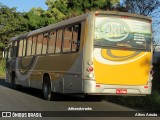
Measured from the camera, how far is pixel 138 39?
14531 millimetres

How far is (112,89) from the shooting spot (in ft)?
46.1

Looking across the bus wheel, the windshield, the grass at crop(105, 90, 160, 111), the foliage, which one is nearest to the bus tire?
the bus wheel

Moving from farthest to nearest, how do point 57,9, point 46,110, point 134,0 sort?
point 57,9
point 134,0
point 46,110

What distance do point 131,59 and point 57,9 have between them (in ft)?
131

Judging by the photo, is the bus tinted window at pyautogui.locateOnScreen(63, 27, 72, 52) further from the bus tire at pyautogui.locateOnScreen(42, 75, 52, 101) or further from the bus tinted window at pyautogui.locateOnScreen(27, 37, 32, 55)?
the bus tinted window at pyautogui.locateOnScreen(27, 37, 32, 55)

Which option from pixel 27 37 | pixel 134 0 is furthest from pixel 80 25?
pixel 134 0

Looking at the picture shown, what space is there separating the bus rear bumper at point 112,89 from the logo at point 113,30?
1532 millimetres

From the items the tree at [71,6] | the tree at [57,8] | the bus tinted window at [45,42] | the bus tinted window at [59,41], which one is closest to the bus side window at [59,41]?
the bus tinted window at [59,41]

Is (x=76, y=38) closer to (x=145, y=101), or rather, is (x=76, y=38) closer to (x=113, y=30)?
(x=113, y=30)

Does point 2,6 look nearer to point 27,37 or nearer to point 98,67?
point 27,37

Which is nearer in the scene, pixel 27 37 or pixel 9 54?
pixel 27 37

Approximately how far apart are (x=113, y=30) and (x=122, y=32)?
32 cm

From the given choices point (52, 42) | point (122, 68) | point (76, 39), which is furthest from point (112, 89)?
point (52, 42)

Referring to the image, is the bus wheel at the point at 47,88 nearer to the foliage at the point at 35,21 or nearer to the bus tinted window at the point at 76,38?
the bus tinted window at the point at 76,38
